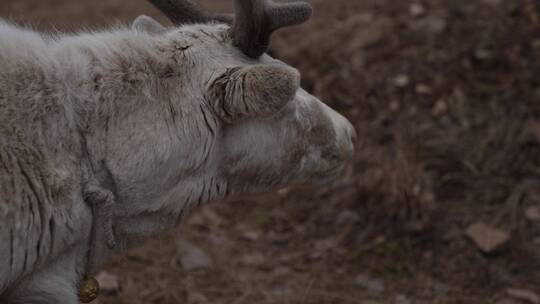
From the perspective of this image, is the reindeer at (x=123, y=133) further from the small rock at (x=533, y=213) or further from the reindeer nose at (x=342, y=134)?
the small rock at (x=533, y=213)

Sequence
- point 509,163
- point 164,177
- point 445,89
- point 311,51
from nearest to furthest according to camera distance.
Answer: point 164,177
point 509,163
point 445,89
point 311,51

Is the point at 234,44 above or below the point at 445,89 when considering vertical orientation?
above

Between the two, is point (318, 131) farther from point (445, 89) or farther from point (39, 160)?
point (445, 89)

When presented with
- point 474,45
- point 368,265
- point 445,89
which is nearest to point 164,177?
point 368,265

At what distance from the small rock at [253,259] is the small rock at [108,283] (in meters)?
0.88

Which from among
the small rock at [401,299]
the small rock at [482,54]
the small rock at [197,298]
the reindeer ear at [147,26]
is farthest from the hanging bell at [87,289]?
the small rock at [482,54]

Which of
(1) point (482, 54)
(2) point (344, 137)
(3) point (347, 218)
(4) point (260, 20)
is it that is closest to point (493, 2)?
(1) point (482, 54)

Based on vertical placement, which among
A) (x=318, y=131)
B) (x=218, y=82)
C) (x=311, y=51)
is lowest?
(x=311, y=51)

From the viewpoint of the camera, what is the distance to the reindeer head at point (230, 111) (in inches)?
138

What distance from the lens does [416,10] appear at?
7.95 m

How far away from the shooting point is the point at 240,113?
11.7 feet

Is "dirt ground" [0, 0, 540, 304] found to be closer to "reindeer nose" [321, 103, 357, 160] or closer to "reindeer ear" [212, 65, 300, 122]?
"reindeer nose" [321, 103, 357, 160]

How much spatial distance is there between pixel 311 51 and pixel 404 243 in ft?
9.08

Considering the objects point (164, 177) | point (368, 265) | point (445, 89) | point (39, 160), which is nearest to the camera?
point (39, 160)
